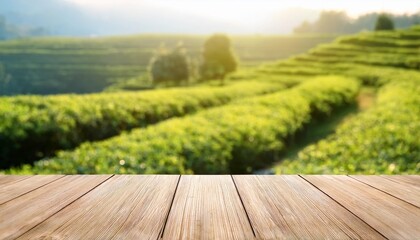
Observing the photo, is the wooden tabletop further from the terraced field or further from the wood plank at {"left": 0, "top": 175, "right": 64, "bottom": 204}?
the terraced field

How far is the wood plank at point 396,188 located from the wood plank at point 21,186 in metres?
1.65

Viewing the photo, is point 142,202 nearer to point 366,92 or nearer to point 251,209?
point 251,209

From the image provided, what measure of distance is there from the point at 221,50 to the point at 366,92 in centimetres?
1254

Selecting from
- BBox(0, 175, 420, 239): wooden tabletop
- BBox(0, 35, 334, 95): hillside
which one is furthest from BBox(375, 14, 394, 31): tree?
BBox(0, 175, 420, 239): wooden tabletop

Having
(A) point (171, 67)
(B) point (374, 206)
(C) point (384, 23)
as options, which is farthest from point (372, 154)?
(C) point (384, 23)

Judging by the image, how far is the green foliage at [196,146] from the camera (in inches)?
184

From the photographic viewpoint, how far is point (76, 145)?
8.09 metres

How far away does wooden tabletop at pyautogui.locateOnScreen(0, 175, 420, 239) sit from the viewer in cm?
135

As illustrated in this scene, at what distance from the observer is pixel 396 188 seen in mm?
1983

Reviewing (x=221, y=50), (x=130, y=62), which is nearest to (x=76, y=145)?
(x=221, y=50)

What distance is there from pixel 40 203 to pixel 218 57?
2884 centimetres

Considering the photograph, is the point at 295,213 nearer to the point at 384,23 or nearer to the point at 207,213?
the point at 207,213

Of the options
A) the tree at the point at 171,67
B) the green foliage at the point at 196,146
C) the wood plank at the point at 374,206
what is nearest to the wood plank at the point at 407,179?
the wood plank at the point at 374,206

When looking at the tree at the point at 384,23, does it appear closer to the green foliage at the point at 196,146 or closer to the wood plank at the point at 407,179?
the green foliage at the point at 196,146
